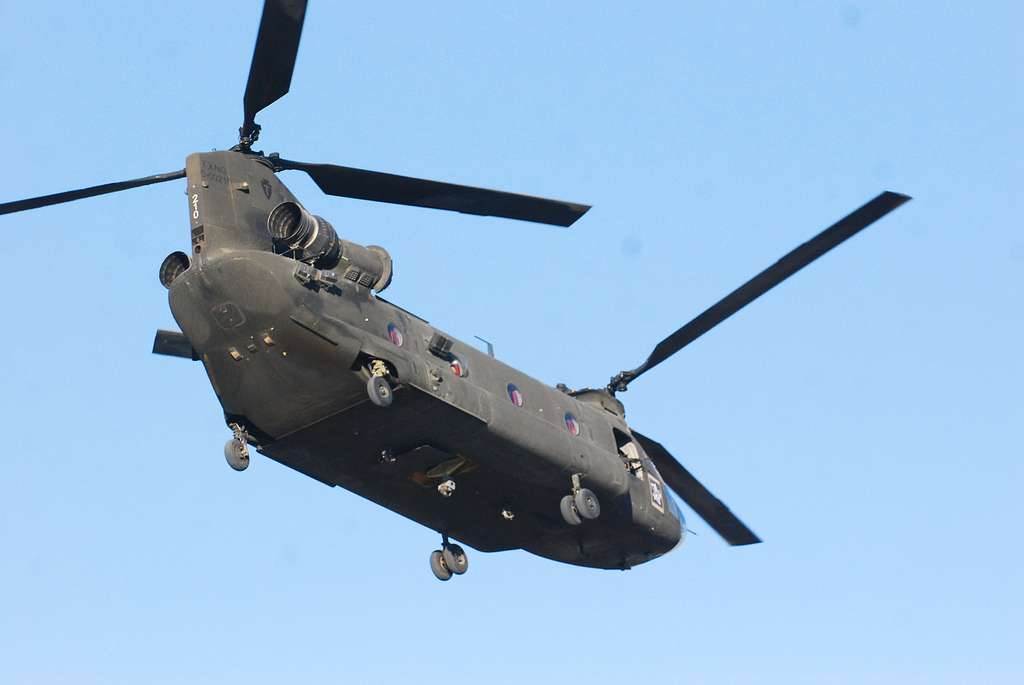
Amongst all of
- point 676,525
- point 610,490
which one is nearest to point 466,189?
point 610,490

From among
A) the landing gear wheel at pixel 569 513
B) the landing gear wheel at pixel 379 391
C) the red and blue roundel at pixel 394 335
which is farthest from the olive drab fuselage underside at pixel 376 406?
the landing gear wheel at pixel 569 513

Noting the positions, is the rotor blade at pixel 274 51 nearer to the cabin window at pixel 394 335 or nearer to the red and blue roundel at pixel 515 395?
the cabin window at pixel 394 335

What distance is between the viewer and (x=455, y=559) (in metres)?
39.2

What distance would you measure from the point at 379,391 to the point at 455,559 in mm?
6901

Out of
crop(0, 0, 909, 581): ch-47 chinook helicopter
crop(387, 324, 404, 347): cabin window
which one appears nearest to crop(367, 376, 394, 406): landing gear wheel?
crop(0, 0, 909, 581): ch-47 chinook helicopter

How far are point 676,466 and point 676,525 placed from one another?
1987 millimetres

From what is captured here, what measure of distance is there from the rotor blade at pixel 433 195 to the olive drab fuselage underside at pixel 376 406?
102cm

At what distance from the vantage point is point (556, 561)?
1623 inches

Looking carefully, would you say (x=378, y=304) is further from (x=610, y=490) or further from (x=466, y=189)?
(x=610, y=490)

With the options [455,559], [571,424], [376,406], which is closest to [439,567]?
[455,559]

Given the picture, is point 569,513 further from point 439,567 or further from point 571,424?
point 439,567

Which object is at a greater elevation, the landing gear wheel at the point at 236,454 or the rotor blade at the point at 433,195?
the rotor blade at the point at 433,195

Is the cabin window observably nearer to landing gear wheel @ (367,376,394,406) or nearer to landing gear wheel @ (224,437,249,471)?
landing gear wheel @ (367,376,394,406)

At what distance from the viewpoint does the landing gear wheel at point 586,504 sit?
124ft
